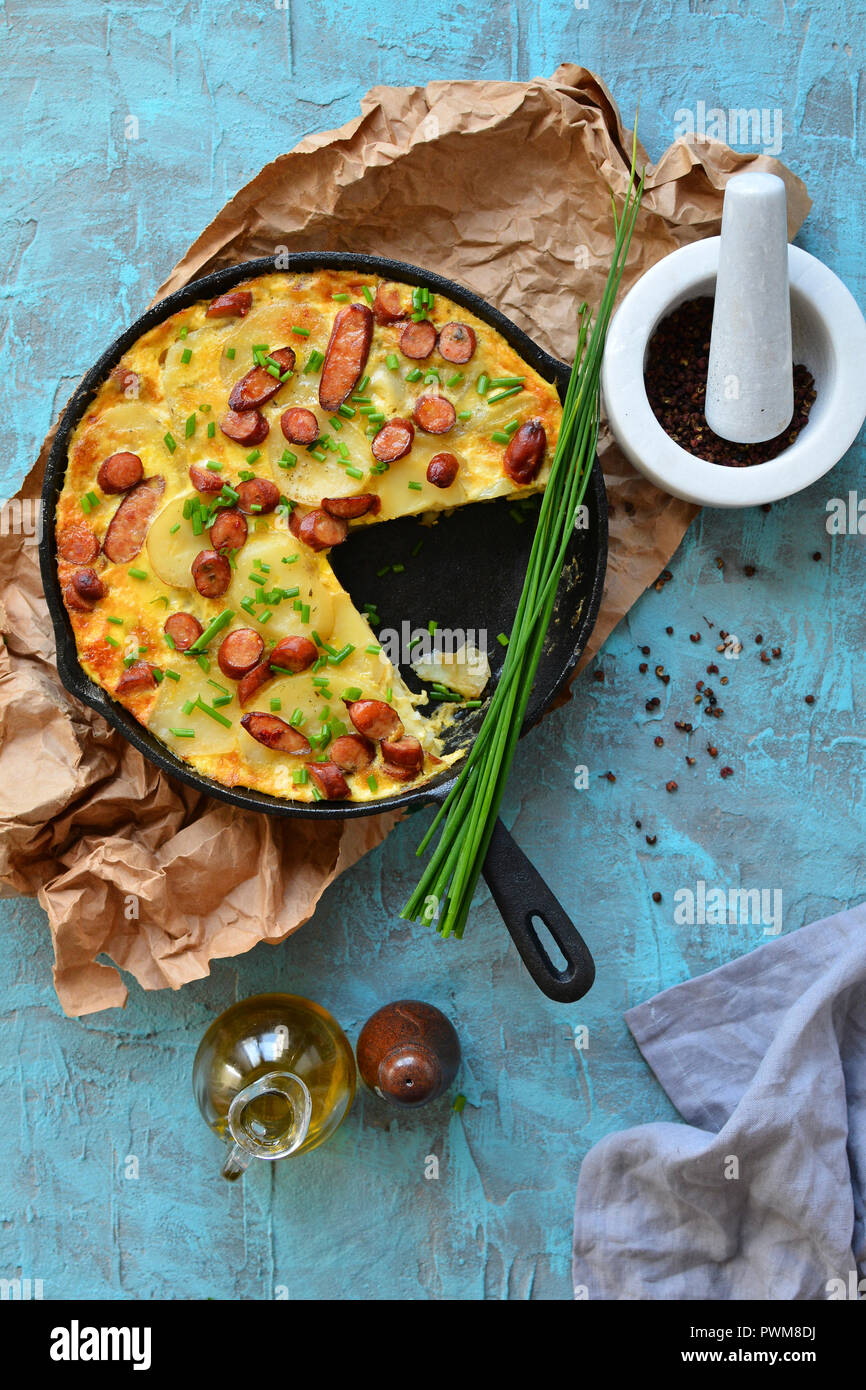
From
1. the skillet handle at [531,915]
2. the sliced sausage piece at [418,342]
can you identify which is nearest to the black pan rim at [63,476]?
the sliced sausage piece at [418,342]

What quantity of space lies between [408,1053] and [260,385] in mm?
1646

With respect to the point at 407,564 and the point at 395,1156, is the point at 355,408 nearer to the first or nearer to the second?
the point at 407,564

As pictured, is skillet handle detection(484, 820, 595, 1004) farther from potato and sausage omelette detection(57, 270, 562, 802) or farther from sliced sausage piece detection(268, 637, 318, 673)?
sliced sausage piece detection(268, 637, 318, 673)

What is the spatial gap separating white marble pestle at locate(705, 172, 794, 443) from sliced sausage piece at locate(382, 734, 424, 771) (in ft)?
3.48

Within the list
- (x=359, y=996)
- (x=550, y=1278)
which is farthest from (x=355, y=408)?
(x=550, y=1278)

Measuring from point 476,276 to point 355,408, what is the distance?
0.55 metres

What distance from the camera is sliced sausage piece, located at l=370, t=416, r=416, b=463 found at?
2.59 metres

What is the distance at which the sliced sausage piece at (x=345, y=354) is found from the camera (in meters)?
2.57

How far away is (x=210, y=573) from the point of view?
258 cm

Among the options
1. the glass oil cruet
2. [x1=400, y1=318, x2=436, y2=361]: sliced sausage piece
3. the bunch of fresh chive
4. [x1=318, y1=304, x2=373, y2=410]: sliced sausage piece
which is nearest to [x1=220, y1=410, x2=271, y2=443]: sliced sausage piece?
[x1=318, y1=304, x2=373, y2=410]: sliced sausage piece

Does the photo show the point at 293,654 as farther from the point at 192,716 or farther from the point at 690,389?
the point at 690,389

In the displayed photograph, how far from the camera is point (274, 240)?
280cm

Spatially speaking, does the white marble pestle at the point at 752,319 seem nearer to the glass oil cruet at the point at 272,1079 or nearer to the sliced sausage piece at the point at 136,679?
the sliced sausage piece at the point at 136,679

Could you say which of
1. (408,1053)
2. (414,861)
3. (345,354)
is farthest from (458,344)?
(408,1053)
